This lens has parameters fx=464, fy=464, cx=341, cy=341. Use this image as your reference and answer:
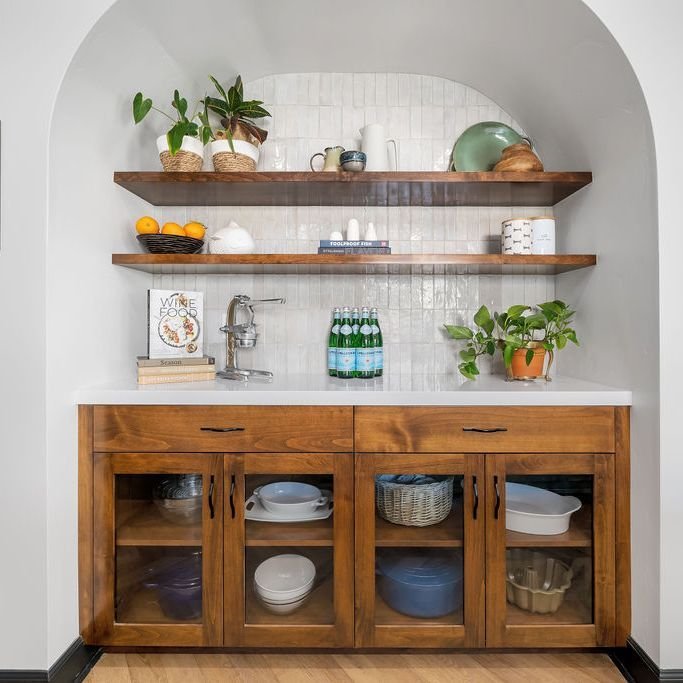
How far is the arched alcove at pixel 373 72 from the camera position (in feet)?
4.69

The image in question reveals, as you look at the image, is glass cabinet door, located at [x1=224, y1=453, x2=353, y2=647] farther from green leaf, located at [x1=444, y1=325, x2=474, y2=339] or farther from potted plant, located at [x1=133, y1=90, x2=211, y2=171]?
potted plant, located at [x1=133, y1=90, x2=211, y2=171]

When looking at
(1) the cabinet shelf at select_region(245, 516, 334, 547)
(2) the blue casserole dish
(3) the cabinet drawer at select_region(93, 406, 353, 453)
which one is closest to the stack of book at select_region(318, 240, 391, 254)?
(3) the cabinet drawer at select_region(93, 406, 353, 453)

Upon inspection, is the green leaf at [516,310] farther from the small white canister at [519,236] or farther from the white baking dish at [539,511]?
the white baking dish at [539,511]

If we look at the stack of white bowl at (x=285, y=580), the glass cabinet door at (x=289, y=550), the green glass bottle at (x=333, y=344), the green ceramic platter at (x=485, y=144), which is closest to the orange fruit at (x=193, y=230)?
the green glass bottle at (x=333, y=344)

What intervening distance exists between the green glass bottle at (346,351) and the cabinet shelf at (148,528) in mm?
775

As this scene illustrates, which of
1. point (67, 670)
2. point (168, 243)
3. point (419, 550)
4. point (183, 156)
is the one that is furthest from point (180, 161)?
point (67, 670)

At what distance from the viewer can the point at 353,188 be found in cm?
182

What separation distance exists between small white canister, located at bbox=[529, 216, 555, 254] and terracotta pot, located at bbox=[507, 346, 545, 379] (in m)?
0.38

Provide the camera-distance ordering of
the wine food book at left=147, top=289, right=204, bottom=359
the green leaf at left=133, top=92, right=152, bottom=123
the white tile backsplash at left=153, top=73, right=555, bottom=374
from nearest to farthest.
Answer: the green leaf at left=133, top=92, right=152, bottom=123 → the wine food book at left=147, top=289, right=204, bottom=359 → the white tile backsplash at left=153, top=73, right=555, bottom=374

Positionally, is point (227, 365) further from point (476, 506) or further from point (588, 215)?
point (588, 215)

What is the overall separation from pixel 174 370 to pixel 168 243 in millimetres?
479

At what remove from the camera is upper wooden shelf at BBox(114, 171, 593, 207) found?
1.71 m

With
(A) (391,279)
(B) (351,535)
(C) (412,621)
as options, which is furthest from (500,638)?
(A) (391,279)

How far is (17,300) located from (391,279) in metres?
1.38
